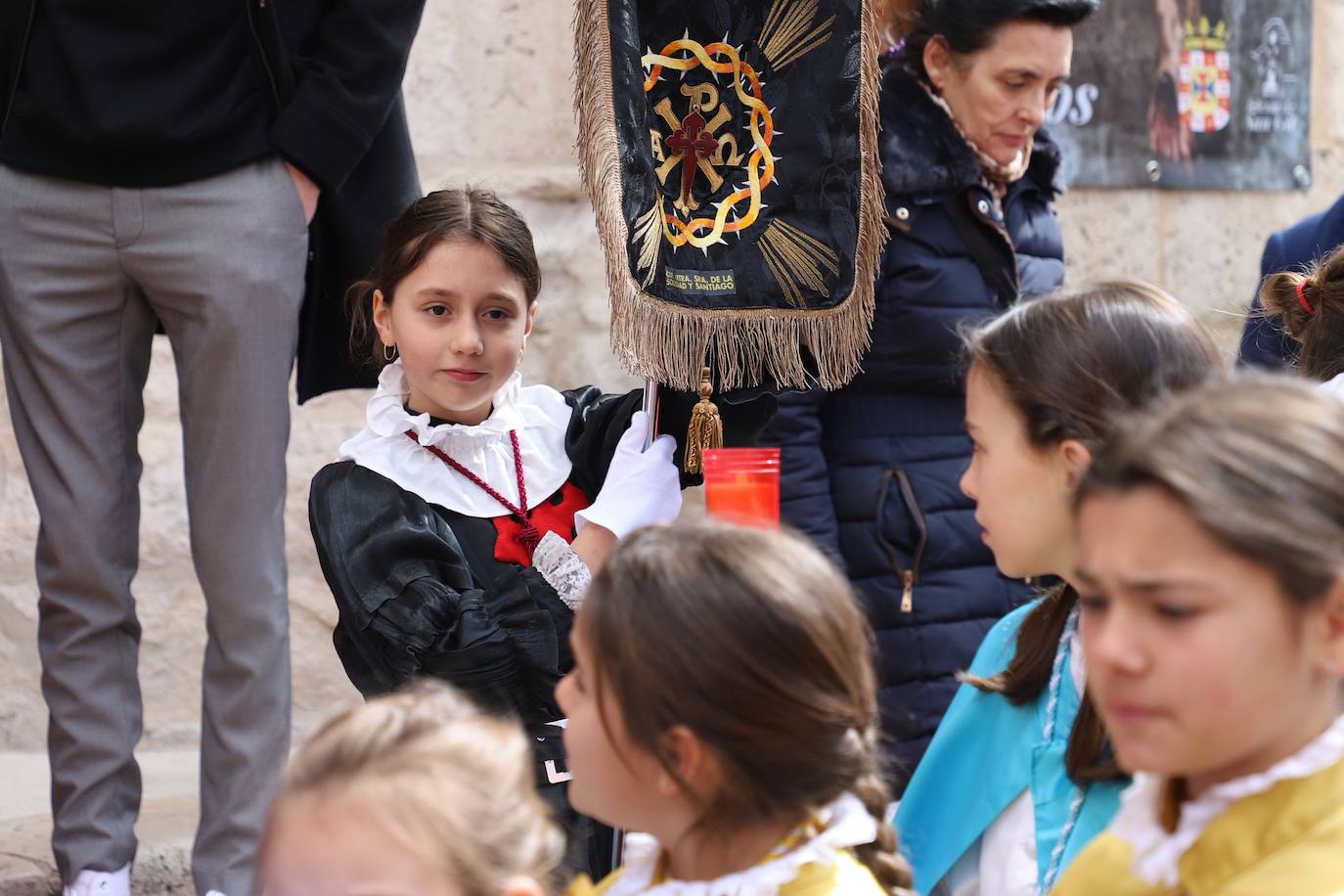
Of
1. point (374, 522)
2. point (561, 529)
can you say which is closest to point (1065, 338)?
point (561, 529)

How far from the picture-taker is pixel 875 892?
1623mm

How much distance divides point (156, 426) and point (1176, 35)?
9.82 ft

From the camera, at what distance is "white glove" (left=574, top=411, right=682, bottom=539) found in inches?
93.5

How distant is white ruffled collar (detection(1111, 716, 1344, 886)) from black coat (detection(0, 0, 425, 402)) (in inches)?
75.9

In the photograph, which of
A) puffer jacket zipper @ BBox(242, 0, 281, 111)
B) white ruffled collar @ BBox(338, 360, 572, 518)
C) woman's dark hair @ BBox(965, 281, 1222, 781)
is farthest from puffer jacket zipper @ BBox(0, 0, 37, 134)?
woman's dark hair @ BBox(965, 281, 1222, 781)

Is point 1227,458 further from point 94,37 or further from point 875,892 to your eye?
point 94,37

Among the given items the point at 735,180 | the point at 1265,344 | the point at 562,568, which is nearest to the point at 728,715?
the point at 562,568

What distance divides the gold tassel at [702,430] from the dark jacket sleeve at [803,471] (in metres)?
0.75

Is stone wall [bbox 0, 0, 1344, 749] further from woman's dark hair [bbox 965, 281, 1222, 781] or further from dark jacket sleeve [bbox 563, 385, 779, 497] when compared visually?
woman's dark hair [bbox 965, 281, 1222, 781]

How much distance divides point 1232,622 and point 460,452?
1.47m

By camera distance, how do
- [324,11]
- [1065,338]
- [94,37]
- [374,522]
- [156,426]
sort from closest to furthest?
[1065,338]
[374,522]
[94,37]
[324,11]
[156,426]

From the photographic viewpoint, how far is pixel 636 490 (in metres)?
2.39

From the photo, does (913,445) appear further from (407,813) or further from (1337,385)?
(407,813)

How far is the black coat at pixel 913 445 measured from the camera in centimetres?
318
